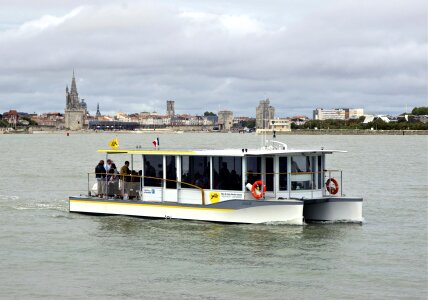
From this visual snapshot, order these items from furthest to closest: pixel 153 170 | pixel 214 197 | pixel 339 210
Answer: pixel 153 170, pixel 339 210, pixel 214 197

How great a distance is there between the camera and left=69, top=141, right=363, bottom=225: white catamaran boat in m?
27.1

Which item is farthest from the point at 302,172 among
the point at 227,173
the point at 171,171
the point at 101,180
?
the point at 101,180

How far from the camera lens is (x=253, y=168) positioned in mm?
27609

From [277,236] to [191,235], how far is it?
259cm

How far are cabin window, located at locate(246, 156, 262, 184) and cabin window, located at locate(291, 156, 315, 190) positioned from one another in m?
1.05

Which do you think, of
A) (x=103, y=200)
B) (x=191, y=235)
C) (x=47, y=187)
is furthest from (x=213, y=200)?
→ (x=47, y=187)

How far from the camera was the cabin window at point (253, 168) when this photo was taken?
27.5 metres

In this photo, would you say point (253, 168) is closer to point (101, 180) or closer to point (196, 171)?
point (196, 171)

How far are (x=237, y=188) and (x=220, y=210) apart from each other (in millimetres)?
893

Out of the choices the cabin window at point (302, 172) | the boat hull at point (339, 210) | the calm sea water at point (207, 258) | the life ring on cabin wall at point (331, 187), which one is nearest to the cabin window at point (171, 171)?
the calm sea water at point (207, 258)

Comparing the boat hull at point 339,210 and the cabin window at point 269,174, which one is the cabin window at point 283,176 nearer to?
the cabin window at point 269,174

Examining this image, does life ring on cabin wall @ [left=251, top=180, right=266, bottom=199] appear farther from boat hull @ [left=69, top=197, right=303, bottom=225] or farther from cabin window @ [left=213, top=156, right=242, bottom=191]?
cabin window @ [left=213, top=156, right=242, bottom=191]

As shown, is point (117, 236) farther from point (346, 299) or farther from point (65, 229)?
point (346, 299)

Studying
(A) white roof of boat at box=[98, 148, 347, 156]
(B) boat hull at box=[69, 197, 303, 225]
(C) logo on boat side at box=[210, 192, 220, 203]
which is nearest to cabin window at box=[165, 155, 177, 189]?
(A) white roof of boat at box=[98, 148, 347, 156]
